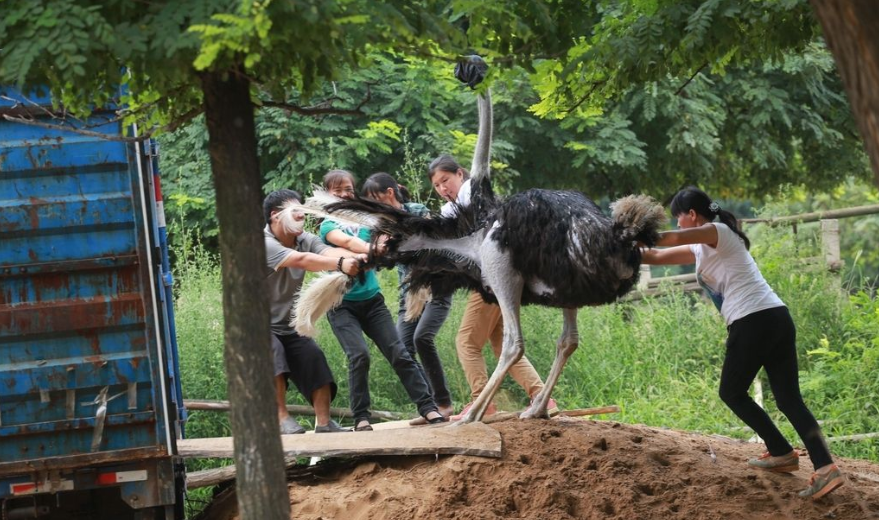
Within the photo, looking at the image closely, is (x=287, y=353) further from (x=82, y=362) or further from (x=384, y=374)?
(x=384, y=374)

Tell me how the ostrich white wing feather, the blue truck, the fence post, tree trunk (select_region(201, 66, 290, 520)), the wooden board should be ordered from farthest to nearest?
the fence post < the ostrich white wing feather < the wooden board < the blue truck < tree trunk (select_region(201, 66, 290, 520))

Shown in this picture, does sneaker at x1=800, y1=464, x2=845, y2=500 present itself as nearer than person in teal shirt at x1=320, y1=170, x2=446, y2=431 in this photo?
Yes

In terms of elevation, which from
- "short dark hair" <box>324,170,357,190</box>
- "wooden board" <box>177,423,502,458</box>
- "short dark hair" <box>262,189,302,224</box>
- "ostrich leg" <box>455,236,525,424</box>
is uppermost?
"short dark hair" <box>324,170,357,190</box>

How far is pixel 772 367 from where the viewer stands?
21.6 feet

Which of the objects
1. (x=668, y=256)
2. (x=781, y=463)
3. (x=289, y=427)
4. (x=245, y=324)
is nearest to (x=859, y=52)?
(x=245, y=324)

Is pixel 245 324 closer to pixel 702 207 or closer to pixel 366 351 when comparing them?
pixel 702 207

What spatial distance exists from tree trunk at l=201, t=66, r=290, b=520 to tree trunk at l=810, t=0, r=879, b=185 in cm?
217

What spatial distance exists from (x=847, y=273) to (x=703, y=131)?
2726mm

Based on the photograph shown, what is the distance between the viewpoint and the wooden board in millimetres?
6586

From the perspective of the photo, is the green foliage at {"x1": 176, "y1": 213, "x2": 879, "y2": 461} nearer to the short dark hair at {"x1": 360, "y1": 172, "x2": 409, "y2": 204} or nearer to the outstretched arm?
the short dark hair at {"x1": 360, "y1": 172, "x2": 409, "y2": 204}

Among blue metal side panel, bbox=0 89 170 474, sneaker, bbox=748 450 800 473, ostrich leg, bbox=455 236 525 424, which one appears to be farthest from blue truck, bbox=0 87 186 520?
sneaker, bbox=748 450 800 473

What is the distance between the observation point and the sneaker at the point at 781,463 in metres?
6.86

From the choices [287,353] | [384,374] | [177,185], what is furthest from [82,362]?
[177,185]

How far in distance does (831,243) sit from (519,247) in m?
7.09
